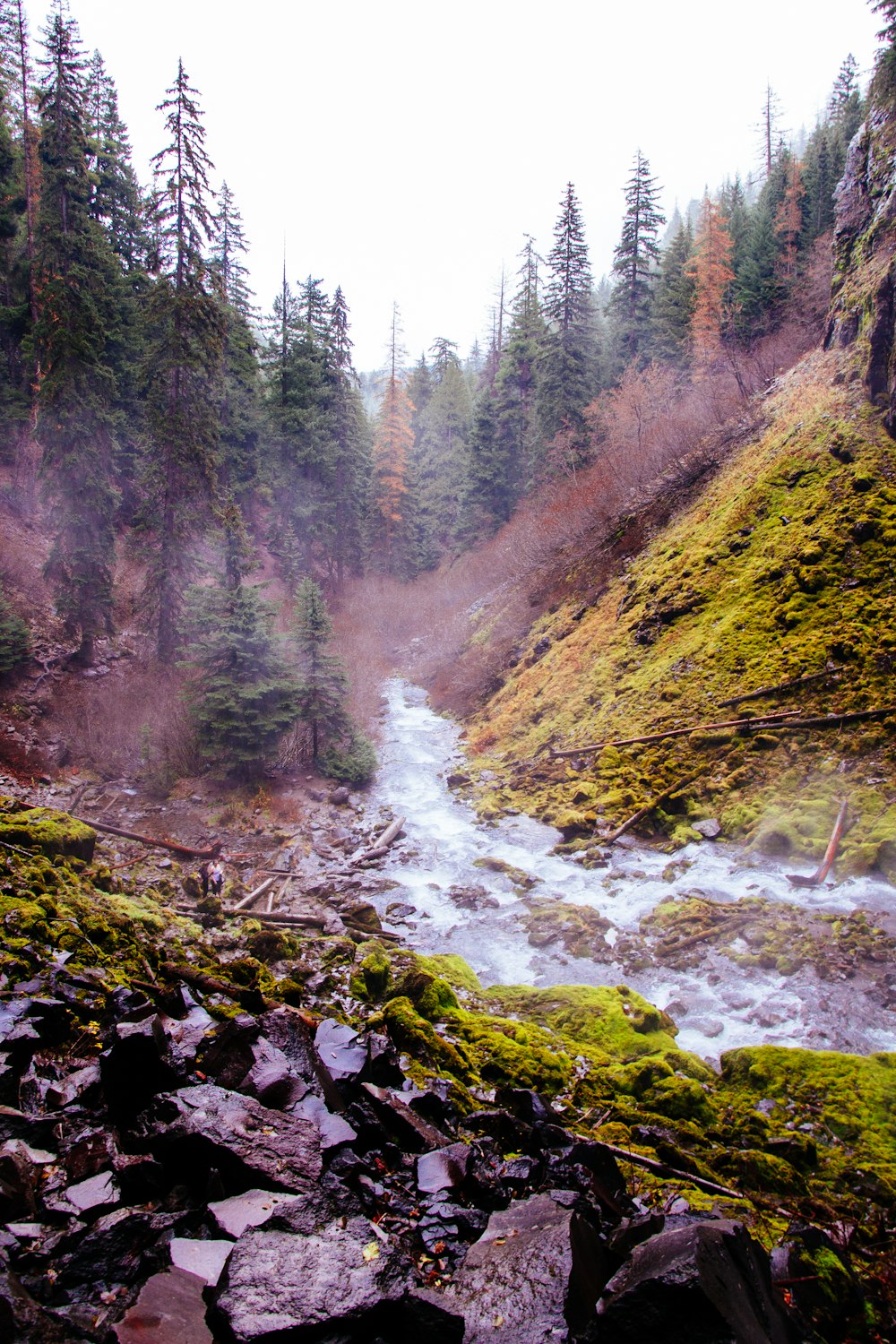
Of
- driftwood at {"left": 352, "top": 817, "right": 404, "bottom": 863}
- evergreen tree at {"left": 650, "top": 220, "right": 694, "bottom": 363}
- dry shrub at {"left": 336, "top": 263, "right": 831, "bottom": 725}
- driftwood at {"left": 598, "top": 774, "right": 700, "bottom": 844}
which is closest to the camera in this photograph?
driftwood at {"left": 598, "top": 774, "right": 700, "bottom": 844}

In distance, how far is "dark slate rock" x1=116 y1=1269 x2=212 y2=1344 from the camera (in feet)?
6.77

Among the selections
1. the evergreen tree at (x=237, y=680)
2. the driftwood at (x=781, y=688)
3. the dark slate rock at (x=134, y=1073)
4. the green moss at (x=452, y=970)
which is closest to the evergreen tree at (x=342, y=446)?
→ the evergreen tree at (x=237, y=680)

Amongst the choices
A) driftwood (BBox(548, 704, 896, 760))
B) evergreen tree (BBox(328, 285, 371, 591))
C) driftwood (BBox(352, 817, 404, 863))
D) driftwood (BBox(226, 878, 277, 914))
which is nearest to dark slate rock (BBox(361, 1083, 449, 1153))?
driftwood (BBox(226, 878, 277, 914))

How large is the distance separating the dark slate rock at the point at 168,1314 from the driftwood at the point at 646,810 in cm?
895

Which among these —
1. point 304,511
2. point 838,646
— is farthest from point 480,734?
point 304,511

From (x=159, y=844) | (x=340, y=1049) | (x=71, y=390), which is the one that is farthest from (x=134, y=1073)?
(x=71, y=390)

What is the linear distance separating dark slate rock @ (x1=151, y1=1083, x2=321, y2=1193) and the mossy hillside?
7260mm

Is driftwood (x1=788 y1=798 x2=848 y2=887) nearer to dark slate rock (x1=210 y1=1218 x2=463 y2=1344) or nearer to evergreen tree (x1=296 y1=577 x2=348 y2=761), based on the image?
dark slate rock (x1=210 y1=1218 x2=463 y2=1344)

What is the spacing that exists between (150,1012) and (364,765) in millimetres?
11419

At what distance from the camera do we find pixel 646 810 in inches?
418

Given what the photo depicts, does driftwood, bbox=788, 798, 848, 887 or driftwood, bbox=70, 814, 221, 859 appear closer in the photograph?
driftwood, bbox=788, 798, 848, 887

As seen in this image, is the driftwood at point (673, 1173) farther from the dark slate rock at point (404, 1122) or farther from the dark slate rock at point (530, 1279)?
the dark slate rock at point (404, 1122)

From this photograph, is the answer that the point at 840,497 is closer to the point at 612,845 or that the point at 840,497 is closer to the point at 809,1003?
the point at 612,845

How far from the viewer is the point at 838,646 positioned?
10102 millimetres
